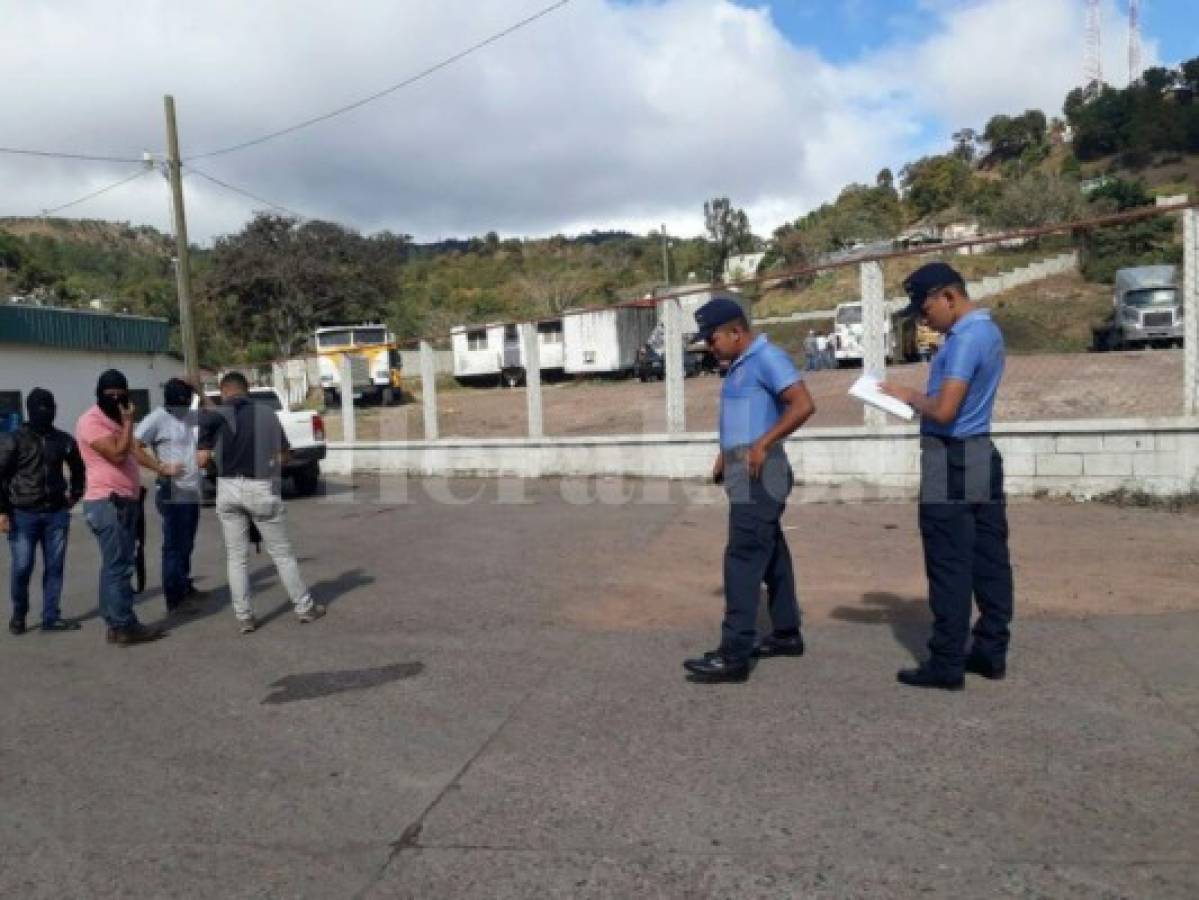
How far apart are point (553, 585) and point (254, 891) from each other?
435 centimetres

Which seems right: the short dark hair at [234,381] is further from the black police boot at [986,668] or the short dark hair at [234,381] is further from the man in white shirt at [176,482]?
the black police boot at [986,668]

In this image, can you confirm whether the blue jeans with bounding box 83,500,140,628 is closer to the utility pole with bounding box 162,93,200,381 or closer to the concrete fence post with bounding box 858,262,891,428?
the concrete fence post with bounding box 858,262,891,428

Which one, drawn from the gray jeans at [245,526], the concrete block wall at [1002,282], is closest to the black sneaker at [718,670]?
the gray jeans at [245,526]

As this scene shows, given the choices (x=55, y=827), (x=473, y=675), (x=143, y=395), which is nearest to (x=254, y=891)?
(x=55, y=827)

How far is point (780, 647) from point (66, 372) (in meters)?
30.6

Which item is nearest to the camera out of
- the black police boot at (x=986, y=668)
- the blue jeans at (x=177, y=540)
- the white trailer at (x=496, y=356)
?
the black police boot at (x=986, y=668)

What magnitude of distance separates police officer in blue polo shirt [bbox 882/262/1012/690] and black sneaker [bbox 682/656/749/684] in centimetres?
75

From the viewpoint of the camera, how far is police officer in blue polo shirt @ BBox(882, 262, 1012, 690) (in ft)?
14.4

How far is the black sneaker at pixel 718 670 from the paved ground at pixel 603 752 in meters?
0.08

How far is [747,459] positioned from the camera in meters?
4.70

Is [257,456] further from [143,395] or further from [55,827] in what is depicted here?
[143,395]

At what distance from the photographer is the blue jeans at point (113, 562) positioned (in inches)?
243

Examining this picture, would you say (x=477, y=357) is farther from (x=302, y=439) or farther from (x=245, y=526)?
(x=245, y=526)

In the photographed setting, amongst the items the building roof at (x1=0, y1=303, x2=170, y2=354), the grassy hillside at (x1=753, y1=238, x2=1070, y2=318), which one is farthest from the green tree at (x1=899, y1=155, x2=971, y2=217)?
the building roof at (x1=0, y1=303, x2=170, y2=354)
